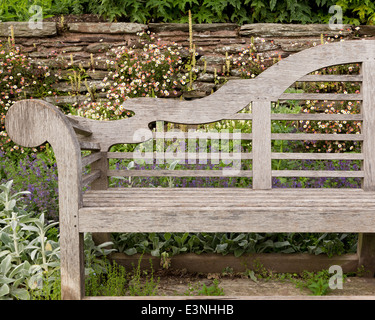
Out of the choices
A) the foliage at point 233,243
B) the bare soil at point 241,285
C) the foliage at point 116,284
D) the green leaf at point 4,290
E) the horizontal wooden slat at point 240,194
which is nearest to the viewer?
the green leaf at point 4,290

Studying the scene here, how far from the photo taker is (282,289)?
2.64 meters

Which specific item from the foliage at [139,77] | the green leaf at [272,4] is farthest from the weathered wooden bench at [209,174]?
the green leaf at [272,4]

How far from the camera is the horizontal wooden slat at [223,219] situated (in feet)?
6.38

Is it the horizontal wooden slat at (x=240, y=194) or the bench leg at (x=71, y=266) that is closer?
the bench leg at (x=71, y=266)

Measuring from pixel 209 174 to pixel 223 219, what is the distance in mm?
722

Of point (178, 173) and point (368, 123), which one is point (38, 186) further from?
point (368, 123)

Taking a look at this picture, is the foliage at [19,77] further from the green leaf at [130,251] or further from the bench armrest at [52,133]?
the bench armrest at [52,133]

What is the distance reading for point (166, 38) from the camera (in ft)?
19.3

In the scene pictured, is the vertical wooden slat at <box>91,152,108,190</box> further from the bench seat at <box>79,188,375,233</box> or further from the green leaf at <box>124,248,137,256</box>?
the bench seat at <box>79,188,375,233</box>

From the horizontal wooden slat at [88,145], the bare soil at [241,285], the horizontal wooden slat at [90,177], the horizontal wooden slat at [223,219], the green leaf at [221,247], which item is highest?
the horizontal wooden slat at [88,145]

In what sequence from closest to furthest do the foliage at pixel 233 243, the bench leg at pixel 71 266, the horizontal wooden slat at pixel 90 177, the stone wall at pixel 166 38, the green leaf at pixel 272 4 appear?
the bench leg at pixel 71 266, the horizontal wooden slat at pixel 90 177, the foliage at pixel 233 243, the stone wall at pixel 166 38, the green leaf at pixel 272 4

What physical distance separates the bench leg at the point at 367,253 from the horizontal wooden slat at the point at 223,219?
31.9 inches

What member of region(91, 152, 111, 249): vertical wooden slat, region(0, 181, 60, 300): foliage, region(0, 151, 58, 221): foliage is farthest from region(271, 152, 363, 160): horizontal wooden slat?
region(0, 151, 58, 221): foliage

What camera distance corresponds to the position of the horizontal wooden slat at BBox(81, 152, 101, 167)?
214 cm
